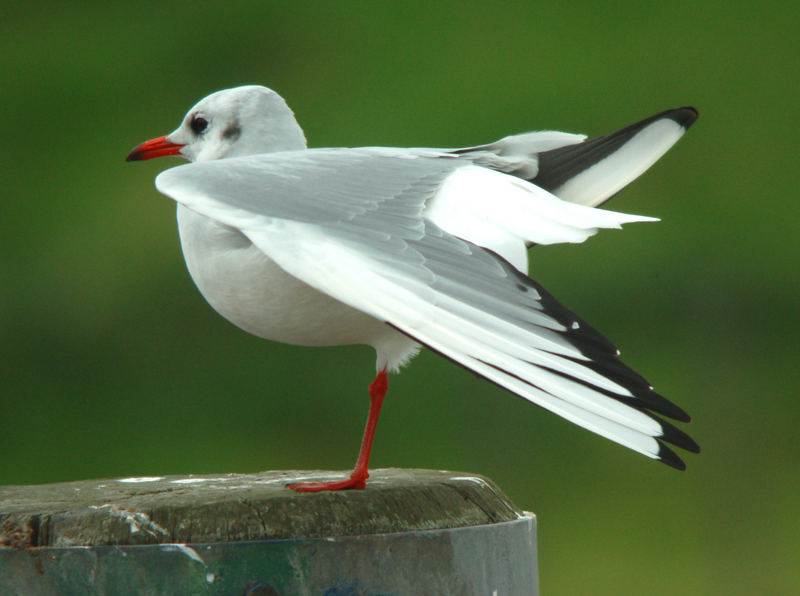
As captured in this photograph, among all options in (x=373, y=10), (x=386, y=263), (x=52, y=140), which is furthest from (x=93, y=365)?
(x=386, y=263)

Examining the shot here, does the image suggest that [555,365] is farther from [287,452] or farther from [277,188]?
[287,452]

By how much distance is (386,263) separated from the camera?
133 centimetres

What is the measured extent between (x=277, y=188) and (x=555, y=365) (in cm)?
47

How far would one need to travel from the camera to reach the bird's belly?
1.55m

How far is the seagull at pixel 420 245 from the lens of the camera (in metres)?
1.21

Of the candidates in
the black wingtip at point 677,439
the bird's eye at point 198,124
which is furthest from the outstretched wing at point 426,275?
the bird's eye at point 198,124

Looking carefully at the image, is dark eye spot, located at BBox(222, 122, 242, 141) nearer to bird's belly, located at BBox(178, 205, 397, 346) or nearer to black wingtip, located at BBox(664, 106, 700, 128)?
bird's belly, located at BBox(178, 205, 397, 346)

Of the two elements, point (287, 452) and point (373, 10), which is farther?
point (373, 10)

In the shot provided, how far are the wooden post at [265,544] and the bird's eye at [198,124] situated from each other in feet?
2.51

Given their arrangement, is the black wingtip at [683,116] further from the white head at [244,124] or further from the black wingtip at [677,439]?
the black wingtip at [677,439]

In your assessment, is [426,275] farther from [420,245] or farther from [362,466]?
[362,466]

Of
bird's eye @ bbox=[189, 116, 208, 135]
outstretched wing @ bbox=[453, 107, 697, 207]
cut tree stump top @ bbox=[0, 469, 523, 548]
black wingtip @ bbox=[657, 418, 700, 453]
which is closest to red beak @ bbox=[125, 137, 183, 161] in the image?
bird's eye @ bbox=[189, 116, 208, 135]

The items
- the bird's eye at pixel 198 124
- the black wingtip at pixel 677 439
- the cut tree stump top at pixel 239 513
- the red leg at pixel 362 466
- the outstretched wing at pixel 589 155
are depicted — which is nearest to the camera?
the black wingtip at pixel 677 439

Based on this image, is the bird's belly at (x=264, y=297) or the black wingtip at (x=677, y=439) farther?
the bird's belly at (x=264, y=297)
